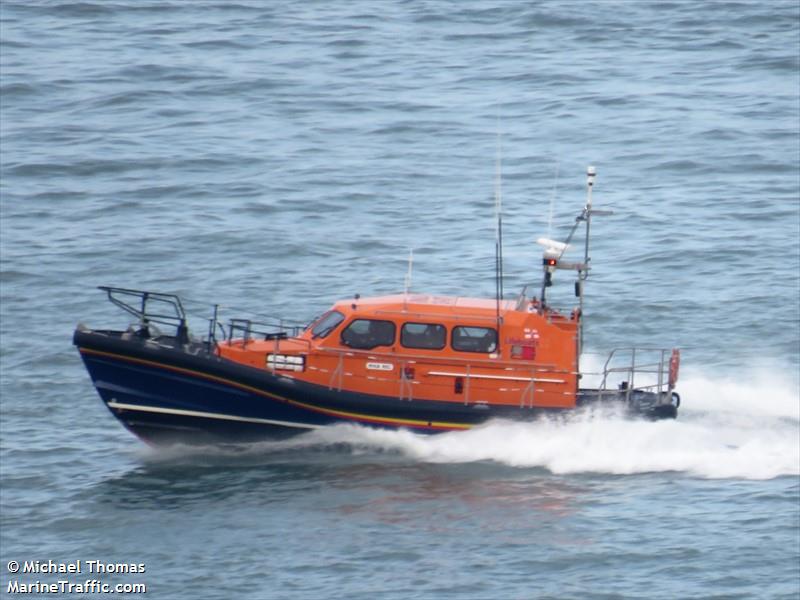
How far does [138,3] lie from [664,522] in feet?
119

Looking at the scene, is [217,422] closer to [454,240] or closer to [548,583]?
[548,583]

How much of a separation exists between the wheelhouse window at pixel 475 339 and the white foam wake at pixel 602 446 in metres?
1.16

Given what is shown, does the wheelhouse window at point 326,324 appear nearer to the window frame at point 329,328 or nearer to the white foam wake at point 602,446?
the window frame at point 329,328

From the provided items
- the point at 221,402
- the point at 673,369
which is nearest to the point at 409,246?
the point at 673,369

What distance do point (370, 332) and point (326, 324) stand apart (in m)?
0.78

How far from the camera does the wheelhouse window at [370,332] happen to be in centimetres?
2336

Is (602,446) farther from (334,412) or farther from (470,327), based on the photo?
(334,412)

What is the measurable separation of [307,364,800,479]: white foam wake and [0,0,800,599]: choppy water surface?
0.04 m

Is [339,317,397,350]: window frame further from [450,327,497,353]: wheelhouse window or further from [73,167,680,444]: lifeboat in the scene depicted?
[450,327,497,353]: wheelhouse window

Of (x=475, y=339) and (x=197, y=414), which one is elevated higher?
(x=475, y=339)

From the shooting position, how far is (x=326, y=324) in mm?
23766

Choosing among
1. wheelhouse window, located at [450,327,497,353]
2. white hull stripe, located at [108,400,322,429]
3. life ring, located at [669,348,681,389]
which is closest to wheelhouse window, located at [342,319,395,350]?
wheelhouse window, located at [450,327,497,353]

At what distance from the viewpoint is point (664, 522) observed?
2123 cm

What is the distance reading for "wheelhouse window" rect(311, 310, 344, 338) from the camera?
23562 millimetres
